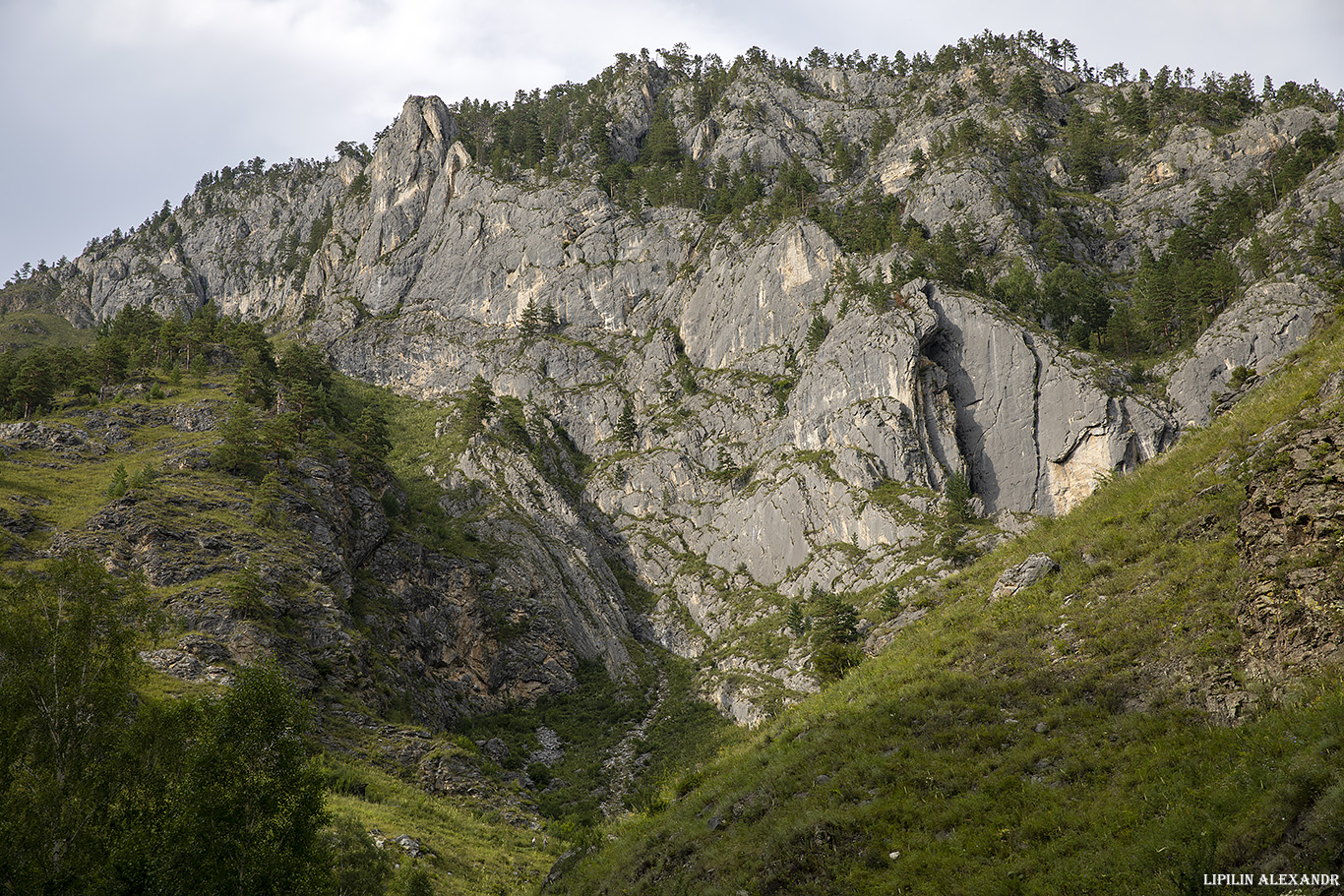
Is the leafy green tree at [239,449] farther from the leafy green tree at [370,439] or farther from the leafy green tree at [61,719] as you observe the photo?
the leafy green tree at [61,719]

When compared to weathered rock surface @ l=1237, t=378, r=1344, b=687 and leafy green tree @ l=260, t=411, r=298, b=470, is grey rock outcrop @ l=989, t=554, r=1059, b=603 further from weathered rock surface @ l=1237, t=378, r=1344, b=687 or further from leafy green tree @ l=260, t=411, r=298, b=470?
leafy green tree @ l=260, t=411, r=298, b=470

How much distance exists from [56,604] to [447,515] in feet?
253

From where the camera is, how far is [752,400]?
112312 mm

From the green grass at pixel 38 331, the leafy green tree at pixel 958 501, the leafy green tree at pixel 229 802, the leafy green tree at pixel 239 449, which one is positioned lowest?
the leafy green tree at pixel 229 802

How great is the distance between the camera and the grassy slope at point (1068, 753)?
11.6 metres

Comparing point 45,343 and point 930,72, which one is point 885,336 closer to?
point 930,72

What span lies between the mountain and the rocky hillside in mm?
655

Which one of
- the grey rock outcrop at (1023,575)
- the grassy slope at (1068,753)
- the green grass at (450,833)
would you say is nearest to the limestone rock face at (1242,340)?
the grey rock outcrop at (1023,575)

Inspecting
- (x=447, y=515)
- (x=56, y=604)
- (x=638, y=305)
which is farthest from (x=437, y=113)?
(x=56, y=604)

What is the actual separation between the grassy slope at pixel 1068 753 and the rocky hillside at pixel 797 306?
39.6 metres

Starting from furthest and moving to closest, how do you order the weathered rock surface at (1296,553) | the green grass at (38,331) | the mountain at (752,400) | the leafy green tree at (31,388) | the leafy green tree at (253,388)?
the green grass at (38,331)
the leafy green tree at (253,388)
the leafy green tree at (31,388)
the mountain at (752,400)
the weathered rock surface at (1296,553)

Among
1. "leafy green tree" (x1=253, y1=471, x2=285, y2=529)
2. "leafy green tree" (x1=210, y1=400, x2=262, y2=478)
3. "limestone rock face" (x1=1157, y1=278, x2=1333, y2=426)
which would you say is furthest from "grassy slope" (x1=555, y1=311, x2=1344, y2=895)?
"limestone rock face" (x1=1157, y1=278, x2=1333, y2=426)

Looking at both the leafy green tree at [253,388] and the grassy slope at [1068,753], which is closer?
the grassy slope at [1068,753]

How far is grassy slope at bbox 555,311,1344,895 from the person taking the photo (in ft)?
38.0
